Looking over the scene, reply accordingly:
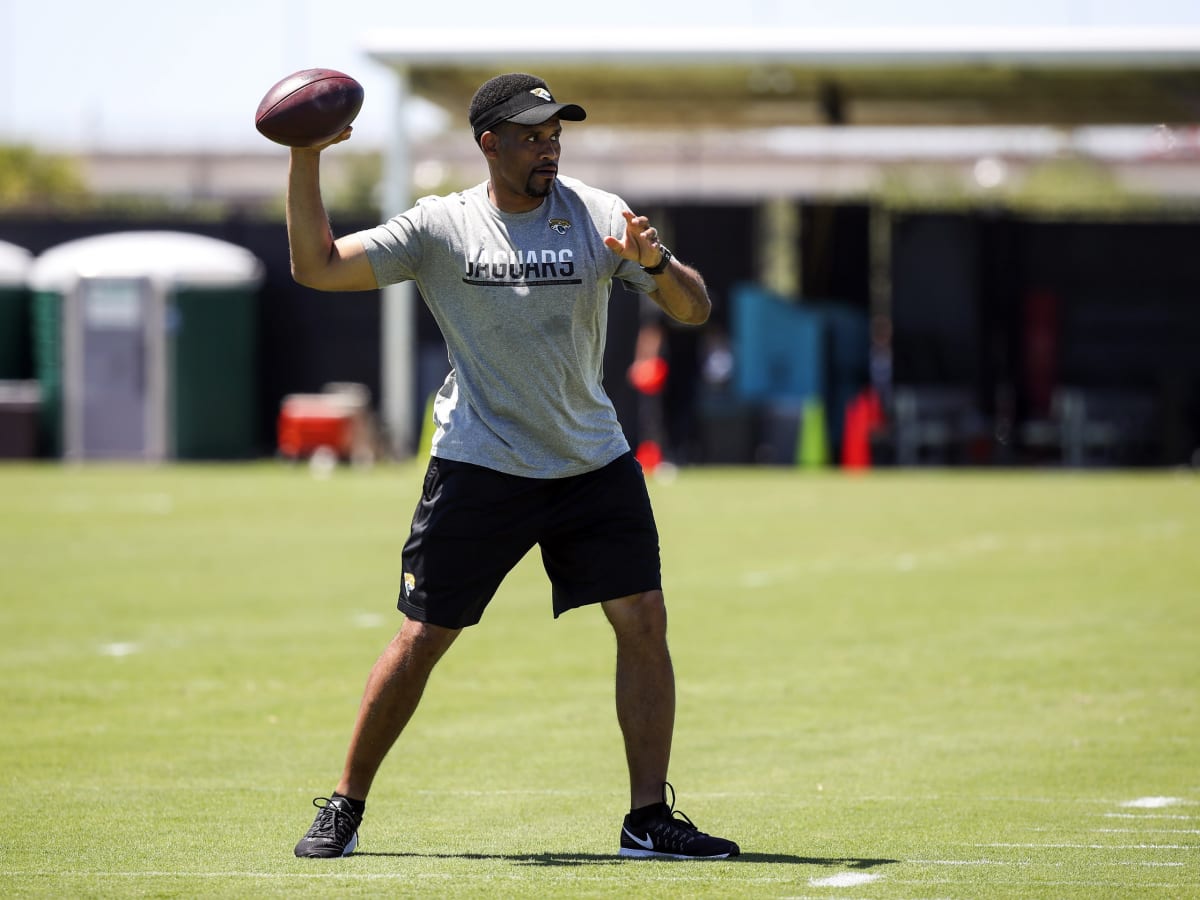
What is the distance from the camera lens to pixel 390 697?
5.99m

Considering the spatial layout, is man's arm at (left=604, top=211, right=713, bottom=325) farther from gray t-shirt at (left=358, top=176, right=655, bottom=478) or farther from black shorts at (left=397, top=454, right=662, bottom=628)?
black shorts at (left=397, top=454, right=662, bottom=628)

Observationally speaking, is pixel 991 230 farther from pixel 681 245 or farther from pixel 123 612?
pixel 123 612

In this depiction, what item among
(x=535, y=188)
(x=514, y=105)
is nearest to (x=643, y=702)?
(x=535, y=188)

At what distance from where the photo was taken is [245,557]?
15.9m

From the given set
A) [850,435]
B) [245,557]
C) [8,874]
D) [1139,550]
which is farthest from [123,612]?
[850,435]

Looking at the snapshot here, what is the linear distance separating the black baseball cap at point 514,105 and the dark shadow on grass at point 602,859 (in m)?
2.08

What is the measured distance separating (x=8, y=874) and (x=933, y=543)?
12.5 meters

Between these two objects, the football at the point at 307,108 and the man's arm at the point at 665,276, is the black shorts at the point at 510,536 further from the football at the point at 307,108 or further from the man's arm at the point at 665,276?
the football at the point at 307,108

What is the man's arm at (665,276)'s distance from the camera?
5.83 m

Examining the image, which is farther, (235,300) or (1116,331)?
(1116,331)

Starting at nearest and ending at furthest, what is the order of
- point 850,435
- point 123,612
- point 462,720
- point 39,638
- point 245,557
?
point 462,720, point 39,638, point 123,612, point 245,557, point 850,435

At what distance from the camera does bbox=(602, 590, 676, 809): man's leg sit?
6.03 meters

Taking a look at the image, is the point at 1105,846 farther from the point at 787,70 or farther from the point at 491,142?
the point at 787,70

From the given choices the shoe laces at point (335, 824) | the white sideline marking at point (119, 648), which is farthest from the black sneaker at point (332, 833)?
the white sideline marking at point (119, 648)
